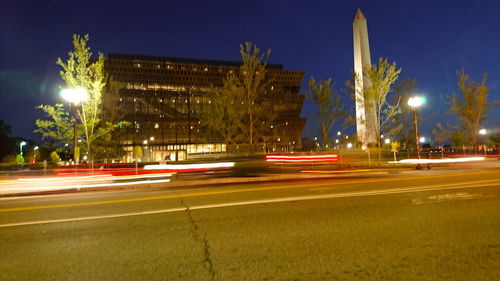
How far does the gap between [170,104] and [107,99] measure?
32100 millimetres

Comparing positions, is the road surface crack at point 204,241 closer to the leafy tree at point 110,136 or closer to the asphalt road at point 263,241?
the asphalt road at point 263,241

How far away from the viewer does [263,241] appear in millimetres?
4801

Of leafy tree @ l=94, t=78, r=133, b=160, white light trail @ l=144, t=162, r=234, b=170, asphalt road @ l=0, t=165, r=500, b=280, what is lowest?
asphalt road @ l=0, t=165, r=500, b=280

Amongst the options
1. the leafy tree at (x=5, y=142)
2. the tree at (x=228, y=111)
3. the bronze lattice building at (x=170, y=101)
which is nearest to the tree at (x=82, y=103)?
the tree at (x=228, y=111)

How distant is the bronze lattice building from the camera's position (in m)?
63.6

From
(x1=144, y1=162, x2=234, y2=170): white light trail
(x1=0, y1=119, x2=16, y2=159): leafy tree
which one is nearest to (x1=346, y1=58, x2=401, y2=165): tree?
(x1=144, y1=162, x2=234, y2=170): white light trail

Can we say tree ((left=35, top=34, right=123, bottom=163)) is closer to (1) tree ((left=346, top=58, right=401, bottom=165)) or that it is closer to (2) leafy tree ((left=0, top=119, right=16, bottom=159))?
(1) tree ((left=346, top=58, right=401, bottom=165))

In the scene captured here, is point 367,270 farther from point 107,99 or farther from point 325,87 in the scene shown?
point 325,87

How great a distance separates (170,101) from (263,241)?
66.7 m

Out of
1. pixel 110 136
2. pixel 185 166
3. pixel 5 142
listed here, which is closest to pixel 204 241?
pixel 185 166

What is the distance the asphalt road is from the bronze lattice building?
54143mm

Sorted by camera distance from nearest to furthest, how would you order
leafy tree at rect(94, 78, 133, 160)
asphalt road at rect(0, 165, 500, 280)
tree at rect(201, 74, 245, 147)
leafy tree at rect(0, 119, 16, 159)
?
1. asphalt road at rect(0, 165, 500, 280)
2. leafy tree at rect(94, 78, 133, 160)
3. tree at rect(201, 74, 245, 147)
4. leafy tree at rect(0, 119, 16, 159)

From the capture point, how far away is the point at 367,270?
362 cm

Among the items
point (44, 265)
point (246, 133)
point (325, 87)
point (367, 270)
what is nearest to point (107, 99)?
point (246, 133)
